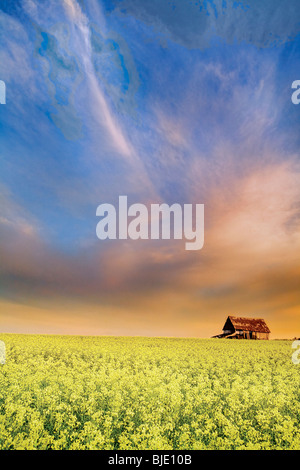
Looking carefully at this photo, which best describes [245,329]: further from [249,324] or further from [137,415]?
[137,415]

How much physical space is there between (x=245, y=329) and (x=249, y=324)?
2586 millimetres

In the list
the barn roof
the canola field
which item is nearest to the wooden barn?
the barn roof

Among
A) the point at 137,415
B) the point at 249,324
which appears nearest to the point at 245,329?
the point at 249,324

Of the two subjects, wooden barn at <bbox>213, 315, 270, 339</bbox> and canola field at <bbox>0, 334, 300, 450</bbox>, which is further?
wooden barn at <bbox>213, 315, 270, 339</bbox>

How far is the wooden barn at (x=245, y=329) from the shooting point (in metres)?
78.2

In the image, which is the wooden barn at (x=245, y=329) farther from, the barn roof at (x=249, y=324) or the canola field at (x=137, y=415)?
the canola field at (x=137, y=415)

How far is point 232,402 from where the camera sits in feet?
38.3

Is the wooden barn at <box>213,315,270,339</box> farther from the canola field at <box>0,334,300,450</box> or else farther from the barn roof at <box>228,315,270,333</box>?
the canola field at <box>0,334,300,450</box>

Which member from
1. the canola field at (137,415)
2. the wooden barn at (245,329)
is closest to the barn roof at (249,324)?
the wooden barn at (245,329)

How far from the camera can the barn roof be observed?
7931cm

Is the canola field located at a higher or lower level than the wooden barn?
higher

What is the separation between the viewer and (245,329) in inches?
3108

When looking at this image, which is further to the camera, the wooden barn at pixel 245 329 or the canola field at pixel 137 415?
the wooden barn at pixel 245 329
